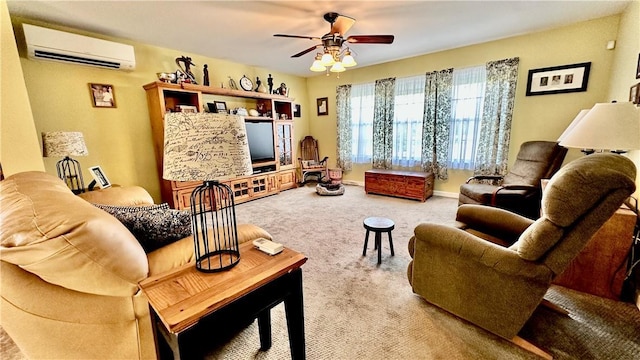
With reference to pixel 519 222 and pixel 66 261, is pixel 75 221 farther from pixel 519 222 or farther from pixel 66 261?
pixel 519 222

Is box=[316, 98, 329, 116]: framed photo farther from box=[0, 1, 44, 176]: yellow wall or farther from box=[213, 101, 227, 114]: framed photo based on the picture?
box=[0, 1, 44, 176]: yellow wall

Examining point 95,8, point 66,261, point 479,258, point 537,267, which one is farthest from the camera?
point 95,8

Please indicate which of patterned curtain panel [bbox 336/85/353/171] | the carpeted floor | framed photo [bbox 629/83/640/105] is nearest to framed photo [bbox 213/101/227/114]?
patterned curtain panel [bbox 336/85/353/171]

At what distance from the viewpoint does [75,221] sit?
86cm

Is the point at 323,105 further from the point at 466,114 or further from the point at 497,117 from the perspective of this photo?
the point at 497,117

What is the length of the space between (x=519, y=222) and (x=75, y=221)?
2.44 m

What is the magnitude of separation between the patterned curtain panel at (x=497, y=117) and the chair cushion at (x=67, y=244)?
4513mm

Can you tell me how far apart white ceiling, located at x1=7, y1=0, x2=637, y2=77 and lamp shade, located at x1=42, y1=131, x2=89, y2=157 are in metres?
1.24

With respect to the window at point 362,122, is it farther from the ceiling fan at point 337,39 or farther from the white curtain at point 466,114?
the ceiling fan at point 337,39

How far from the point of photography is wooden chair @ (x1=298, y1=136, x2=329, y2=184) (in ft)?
18.2

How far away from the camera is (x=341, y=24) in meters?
2.71

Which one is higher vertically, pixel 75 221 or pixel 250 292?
pixel 75 221

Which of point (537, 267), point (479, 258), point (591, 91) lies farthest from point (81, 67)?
point (591, 91)

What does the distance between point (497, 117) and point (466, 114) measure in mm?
434
